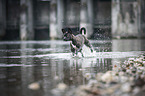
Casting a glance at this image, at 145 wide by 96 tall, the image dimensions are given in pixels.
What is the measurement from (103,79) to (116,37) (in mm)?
31283

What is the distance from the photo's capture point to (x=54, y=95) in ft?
11.9

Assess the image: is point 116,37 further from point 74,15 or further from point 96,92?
point 96,92

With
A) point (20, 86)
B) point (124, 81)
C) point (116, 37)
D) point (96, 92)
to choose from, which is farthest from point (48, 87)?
point (116, 37)

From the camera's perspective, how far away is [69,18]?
131 feet

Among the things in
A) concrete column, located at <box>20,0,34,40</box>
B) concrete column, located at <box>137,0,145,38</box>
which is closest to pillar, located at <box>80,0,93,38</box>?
concrete column, located at <box>137,0,145,38</box>

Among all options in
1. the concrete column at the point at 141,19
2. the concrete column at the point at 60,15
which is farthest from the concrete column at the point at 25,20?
the concrete column at the point at 141,19

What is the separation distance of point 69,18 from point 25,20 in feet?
20.7

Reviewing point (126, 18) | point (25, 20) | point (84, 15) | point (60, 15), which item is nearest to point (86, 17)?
point (84, 15)

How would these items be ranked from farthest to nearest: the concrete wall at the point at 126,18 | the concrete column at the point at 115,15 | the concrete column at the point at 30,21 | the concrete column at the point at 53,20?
the concrete column at the point at 30,21, the concrete column at the point at 53,20, the concrete column at the point at 115,15, the concrete wall at the point at 126,18

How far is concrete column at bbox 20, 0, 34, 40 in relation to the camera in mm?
37438

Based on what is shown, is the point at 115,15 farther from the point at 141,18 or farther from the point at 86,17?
the point at 86,17

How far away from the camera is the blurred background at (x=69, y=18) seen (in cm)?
3512

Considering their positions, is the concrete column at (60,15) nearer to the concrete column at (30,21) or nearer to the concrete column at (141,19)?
the concrete column at (30,21)

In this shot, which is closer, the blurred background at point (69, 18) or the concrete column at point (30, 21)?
the blurred background at point (69, 18)
